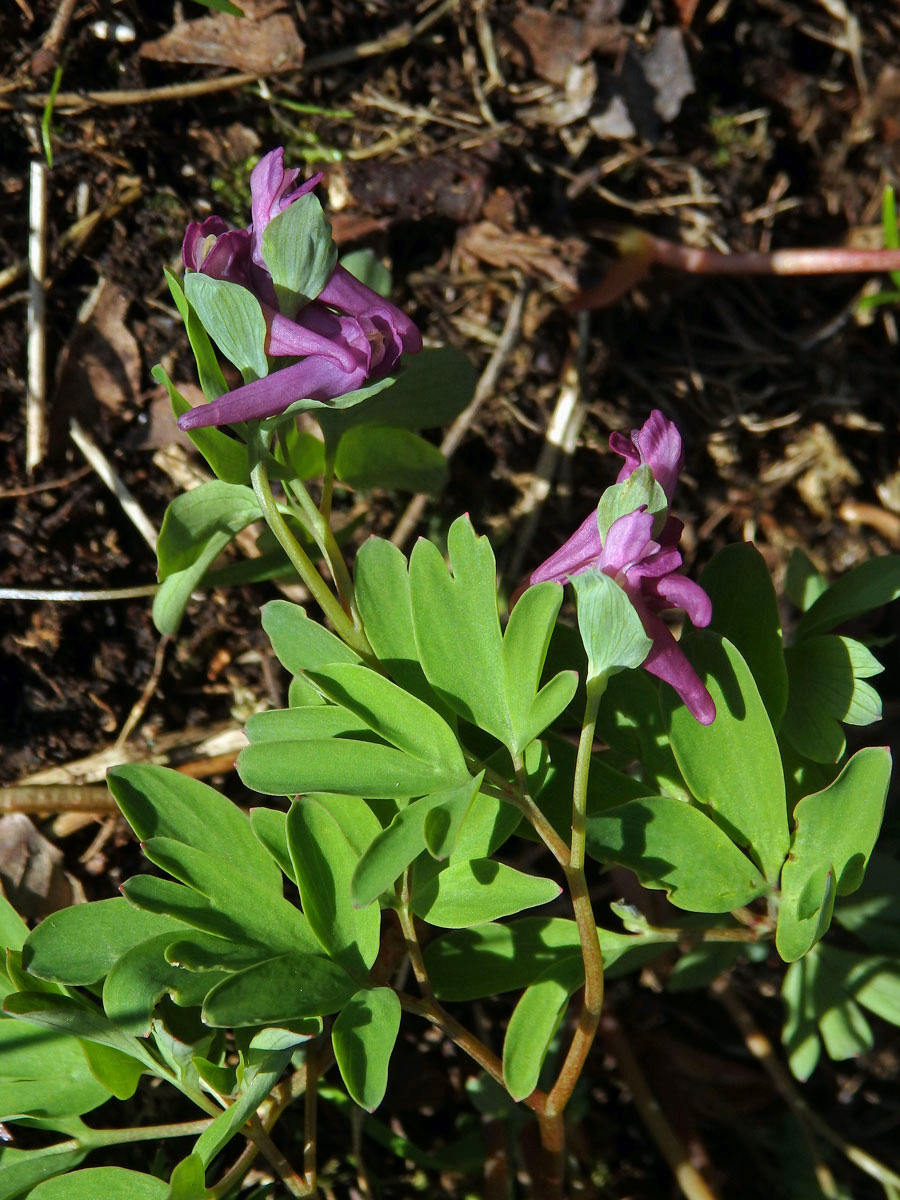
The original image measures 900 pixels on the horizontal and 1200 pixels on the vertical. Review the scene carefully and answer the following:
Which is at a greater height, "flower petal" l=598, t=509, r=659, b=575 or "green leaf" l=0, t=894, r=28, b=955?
"flower petal" l=598, t=509, r=659, b=575

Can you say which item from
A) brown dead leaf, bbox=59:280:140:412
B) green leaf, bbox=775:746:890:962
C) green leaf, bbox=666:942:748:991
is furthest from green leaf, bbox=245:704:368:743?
brown dead leaf, bbox=59:280:140:412

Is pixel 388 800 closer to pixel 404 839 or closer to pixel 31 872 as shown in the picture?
pixel 404 839

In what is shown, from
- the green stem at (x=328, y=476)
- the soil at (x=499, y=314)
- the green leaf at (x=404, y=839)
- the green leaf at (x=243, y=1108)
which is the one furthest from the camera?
the soil at (x=499, y=314)

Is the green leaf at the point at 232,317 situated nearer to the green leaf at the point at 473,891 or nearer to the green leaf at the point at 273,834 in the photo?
the green leaf at the point at 273,834

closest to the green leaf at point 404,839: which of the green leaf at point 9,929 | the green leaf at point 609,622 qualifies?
the green leaf at point 609,622

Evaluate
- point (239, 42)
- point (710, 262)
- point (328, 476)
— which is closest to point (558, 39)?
point (710, 262)

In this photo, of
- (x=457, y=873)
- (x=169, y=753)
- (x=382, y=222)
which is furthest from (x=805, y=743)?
(x=382, y=222)

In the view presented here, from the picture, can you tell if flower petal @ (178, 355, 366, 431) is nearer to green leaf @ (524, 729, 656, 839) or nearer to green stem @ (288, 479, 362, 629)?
green stem @ (288, 479, 362, 629)
